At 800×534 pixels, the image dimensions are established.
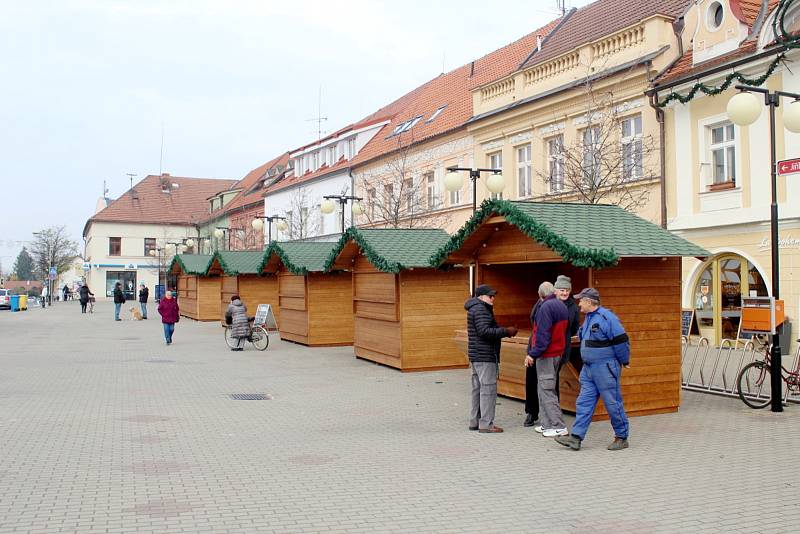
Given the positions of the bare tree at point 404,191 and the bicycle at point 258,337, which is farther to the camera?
the bare tree at point 404,191

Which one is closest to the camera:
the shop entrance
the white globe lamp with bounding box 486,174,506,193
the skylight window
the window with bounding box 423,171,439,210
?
the white globe lamp with bounding box 486,174,506,193

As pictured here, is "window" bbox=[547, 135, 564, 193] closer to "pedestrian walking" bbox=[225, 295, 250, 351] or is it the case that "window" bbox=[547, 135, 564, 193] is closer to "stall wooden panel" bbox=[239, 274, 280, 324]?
"pedestrian walking" bbox=[225, 295, 250, 351]

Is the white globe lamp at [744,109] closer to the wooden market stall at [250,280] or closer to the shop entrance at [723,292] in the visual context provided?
the shop entrance at [723,292]

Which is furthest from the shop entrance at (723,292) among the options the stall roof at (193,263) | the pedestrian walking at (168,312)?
the stall roof at (193,263)

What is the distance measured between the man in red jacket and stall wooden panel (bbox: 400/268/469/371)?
679 centimetres

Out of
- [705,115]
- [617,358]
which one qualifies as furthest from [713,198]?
[617,358]

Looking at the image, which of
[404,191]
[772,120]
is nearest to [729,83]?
[772,120]

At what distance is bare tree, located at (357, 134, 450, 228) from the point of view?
3045 cm

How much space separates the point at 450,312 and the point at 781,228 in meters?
7.70

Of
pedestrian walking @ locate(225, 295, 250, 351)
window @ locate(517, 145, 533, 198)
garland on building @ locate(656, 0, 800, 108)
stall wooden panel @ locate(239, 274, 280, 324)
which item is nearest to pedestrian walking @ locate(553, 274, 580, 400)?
garland on building @ locate(656, 0, 800, 108)

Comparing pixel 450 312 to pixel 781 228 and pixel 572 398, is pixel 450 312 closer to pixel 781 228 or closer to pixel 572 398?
pixel 572 398

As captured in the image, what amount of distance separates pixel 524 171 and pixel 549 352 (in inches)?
741

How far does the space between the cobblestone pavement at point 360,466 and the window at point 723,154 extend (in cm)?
901

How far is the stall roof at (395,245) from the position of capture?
52.0 feet
